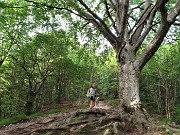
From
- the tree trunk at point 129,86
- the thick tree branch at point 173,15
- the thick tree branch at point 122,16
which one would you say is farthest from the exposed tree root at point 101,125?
the thick tree branch at point 173,15

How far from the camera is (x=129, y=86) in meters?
9.77

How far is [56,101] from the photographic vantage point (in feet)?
107

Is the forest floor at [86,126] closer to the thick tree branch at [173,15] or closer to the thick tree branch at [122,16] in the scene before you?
the thick tree branch at [122,16]

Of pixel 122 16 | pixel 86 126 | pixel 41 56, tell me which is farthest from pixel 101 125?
pixel 41 56

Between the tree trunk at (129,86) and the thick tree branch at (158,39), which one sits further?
the tree trunk at (129,86)

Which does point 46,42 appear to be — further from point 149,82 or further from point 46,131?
point 149,82

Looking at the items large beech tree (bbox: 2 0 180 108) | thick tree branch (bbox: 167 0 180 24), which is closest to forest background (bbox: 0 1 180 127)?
large beech tree (bbox: 2 0 180 108)

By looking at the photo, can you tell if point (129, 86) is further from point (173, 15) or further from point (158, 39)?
point (173, 15)

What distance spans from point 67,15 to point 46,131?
5081 millimetres

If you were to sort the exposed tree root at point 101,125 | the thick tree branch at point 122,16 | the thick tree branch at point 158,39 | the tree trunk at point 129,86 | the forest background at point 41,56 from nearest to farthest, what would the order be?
the thick tree branch at point 158,39
the exposed tree root at point 101,125
the tree trunk at point 129,86
the thick tree branch at point 122,16
the forest background at point 41,56

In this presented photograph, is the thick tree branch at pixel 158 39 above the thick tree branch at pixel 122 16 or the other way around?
the other way around

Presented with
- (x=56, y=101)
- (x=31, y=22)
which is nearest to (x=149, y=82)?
(x=56, y=101)

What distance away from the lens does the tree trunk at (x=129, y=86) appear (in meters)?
9.60

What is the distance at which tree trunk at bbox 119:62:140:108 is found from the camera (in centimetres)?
960
